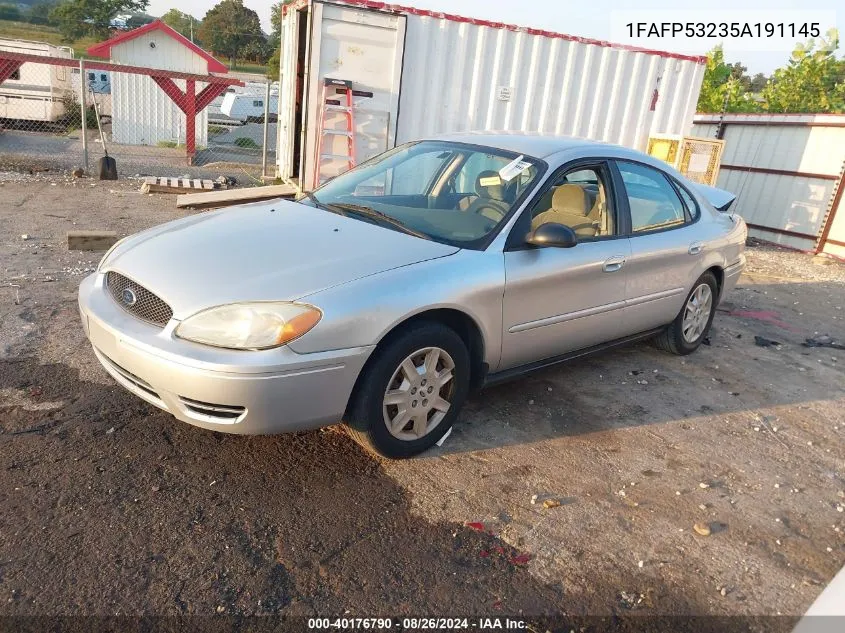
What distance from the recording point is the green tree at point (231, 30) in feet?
191

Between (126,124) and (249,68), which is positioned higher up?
(249,68)

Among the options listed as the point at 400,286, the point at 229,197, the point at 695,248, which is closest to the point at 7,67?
the point at 229,197

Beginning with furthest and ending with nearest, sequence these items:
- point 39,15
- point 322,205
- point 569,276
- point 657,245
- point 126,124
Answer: point 39,15, point 126,124, point 657,245, point 322,205, point 569,276

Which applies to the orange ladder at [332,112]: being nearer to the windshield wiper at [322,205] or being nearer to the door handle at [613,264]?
the windshield wiper at [322,205]

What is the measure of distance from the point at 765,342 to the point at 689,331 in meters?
1.22

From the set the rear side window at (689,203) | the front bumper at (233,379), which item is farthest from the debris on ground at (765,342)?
the front bumper at (233,379)

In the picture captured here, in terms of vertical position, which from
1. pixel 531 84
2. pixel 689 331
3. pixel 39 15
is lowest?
pixel 689 331

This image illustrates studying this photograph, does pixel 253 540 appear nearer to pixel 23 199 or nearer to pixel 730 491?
pixel 730 491

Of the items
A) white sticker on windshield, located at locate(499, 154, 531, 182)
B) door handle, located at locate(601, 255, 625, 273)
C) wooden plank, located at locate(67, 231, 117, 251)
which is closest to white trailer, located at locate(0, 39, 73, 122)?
wooden plank, located at locate(67, 231, 117, 251)

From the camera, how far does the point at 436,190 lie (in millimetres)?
4312

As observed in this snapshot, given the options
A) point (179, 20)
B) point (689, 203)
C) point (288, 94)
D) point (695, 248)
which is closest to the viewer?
point (695, 248)

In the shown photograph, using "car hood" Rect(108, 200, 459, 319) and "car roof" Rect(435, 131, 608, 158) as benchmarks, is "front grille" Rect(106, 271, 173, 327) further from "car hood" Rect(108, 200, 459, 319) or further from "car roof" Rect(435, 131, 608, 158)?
"car roof" Rect(435, 131, 608, 158)

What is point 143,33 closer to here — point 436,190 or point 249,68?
point 436,190

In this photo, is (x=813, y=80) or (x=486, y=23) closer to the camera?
(x=486, y=23)
